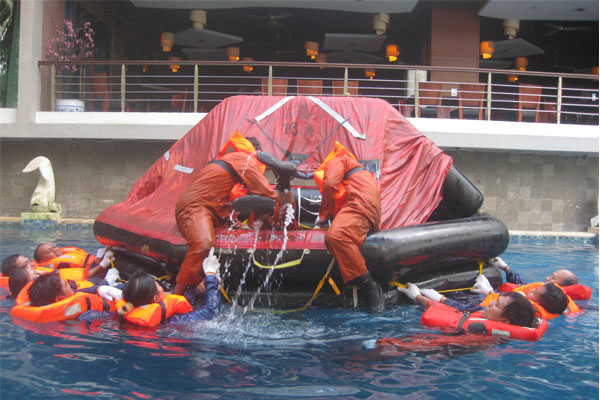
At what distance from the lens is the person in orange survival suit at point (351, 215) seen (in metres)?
4.45

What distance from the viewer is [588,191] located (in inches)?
437

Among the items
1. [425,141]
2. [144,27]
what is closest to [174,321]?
[425,141]

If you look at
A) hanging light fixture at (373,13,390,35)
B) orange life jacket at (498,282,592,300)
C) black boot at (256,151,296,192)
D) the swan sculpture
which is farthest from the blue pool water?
hanging light fixture at (373,13,390,35)

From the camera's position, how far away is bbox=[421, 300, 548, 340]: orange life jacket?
3.84m

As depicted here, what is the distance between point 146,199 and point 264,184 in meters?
1.63

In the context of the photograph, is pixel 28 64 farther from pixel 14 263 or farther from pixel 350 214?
pixel 350 214

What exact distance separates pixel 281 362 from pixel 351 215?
1.57 metres

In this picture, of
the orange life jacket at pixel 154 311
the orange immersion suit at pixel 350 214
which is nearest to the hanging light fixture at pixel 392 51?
the orange immersion suit at pixel 350 214

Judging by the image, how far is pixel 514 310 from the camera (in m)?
3.88

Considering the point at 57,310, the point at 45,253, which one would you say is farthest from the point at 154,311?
the point at 45,253

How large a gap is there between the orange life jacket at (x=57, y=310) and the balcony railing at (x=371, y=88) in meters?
6.50

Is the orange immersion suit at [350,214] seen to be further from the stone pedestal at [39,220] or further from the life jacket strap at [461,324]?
the stone pedestal at [39,220]

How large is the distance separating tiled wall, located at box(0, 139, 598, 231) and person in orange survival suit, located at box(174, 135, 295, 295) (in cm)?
682

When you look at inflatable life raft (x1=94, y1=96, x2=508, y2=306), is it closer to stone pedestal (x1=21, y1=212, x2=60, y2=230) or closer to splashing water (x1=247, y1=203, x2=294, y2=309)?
splashing water (x1=247, y1=203, x2=294, y2=309)
